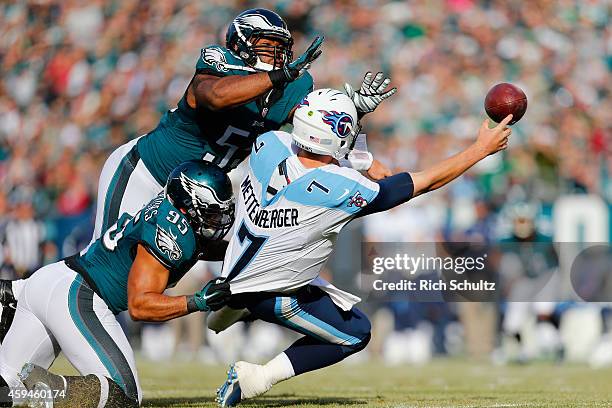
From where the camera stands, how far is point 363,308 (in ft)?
37.0

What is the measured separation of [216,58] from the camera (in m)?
5.93

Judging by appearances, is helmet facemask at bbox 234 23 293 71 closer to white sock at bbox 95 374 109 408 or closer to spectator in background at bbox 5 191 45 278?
white sock at bbox 95 374 109 408

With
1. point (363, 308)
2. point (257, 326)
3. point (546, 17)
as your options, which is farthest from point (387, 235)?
point (546, 17)

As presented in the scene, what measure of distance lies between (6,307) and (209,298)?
1.34 meters

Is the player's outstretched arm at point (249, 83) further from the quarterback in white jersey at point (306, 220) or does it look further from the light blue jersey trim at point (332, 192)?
the light blue jersey trim at point (332, 192)

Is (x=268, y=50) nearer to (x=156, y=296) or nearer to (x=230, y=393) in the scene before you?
(x=156, y=296)

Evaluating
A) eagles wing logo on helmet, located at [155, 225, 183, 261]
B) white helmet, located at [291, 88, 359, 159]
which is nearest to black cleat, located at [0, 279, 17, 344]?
eagles wing logo on helmet, located at [155, 225, 183, 261]

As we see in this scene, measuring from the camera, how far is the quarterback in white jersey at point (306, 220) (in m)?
5.23

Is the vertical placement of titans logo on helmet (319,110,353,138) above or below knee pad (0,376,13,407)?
above

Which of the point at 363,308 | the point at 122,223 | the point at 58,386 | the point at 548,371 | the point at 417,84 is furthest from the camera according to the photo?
the point at 417,84

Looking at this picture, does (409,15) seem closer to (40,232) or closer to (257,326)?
(257,326)

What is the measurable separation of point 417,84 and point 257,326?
3.65m

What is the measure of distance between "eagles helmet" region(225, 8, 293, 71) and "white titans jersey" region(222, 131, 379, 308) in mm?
597

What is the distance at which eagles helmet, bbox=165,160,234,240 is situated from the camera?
17.4ft
